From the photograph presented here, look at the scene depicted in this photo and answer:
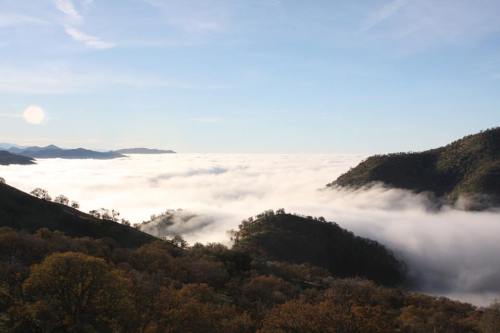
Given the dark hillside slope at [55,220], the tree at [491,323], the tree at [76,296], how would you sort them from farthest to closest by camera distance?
the dark hillside slope at [55,220] < the tree at [491,323] < the tree at [76,296]

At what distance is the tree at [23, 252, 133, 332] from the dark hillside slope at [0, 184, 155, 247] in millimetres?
92144

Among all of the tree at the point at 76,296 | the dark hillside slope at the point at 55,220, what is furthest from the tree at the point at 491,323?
the dark hillside slope at the point at 55,220

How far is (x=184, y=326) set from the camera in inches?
1770

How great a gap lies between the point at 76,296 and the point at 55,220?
104389 millimetres

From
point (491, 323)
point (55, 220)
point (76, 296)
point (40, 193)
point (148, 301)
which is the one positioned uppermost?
point (40, 193)

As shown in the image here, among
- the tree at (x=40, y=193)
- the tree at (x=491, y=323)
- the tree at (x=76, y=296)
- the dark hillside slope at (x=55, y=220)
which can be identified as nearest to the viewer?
the tree at (x=76, y=296)

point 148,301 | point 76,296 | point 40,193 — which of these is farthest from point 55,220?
point 76,296

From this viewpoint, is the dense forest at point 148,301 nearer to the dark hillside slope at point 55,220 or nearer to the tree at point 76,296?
the tree at point 76,296

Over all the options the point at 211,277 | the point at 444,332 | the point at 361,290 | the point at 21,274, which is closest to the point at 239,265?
the point at 211,277

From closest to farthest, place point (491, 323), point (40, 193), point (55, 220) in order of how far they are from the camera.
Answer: point (491, 323) → point (55, 220) → point (40, 193)

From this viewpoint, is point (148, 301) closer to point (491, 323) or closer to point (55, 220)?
point (491, 323)

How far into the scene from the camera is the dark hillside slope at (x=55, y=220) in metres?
134

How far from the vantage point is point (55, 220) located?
460 ft

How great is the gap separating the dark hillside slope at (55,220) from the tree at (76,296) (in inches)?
3628
